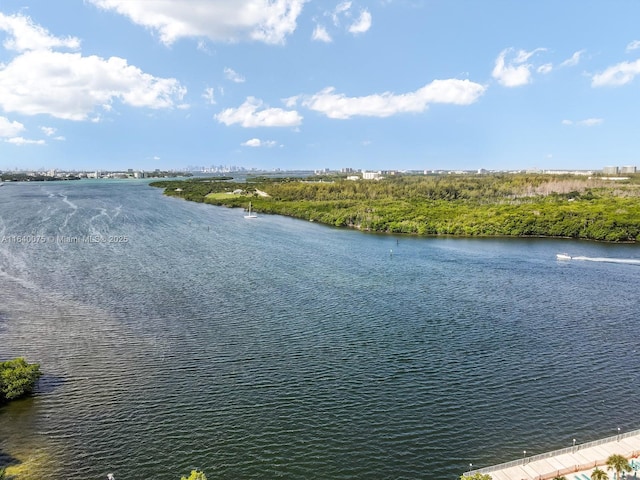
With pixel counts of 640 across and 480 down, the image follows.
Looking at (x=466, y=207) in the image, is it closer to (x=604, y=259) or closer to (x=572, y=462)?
(x=604, y=259)

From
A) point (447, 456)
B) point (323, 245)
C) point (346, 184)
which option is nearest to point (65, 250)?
point (323, 245)

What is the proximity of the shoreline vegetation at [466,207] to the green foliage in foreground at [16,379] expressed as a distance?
67108mm

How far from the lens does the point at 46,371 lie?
2500 cm

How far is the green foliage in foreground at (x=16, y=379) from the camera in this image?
2198cm

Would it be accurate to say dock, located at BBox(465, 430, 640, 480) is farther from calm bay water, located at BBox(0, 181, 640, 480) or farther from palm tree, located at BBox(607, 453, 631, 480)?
calm bay water, located at BBox(0, 181, 640, 480)

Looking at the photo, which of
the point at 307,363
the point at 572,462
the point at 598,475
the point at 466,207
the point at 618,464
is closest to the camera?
the point at 598,475

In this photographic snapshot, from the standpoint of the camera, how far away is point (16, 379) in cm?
2220

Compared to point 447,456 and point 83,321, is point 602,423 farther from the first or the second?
point 83,321

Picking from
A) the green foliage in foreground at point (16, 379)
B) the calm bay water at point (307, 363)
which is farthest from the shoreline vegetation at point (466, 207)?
the green foliage in foreground at point (16, 379)

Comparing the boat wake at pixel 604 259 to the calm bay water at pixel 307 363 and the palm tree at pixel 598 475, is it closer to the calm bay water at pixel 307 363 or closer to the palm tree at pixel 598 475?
the calm bay water at pixel 307 363

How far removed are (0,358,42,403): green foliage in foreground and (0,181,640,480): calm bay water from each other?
2.52 ft

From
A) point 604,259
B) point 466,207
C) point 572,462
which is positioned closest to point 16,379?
point 572,462

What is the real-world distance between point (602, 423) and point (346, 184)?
120875 millimetres

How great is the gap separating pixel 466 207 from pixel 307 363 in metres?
80.1
